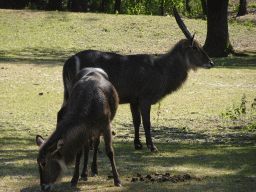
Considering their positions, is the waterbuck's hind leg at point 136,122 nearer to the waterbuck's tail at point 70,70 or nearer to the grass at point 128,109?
the grass at point 128,109

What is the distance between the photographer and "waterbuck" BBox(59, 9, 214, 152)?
751 cm

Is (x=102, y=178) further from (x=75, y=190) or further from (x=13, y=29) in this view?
(x=13, y=29)

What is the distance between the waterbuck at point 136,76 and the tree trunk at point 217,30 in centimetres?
1248

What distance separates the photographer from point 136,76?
7855mm

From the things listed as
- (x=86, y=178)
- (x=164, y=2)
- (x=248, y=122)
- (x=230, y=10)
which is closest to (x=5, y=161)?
(x=86, y=178)

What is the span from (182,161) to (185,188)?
1.55 metres

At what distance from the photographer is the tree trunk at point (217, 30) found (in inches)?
798

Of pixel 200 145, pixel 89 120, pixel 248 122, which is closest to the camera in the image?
pixel 89 120

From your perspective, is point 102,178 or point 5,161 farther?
point 5,161

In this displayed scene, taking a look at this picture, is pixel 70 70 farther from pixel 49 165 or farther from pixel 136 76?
pixel 49 165

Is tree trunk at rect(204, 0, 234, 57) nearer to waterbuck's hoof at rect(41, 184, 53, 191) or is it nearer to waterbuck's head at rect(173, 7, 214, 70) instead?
waterbuck's head at rect(173, 7, 214, 70)

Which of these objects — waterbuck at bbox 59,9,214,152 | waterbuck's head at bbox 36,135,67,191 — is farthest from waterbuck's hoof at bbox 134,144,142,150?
waterbuck's head at bbox 36,135,67,191

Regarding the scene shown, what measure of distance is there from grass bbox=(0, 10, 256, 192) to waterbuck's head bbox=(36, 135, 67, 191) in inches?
19.6

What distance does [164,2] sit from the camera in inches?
1592
